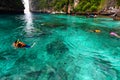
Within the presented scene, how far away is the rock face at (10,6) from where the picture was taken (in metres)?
61.0

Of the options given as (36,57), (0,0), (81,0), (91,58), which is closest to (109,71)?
(91,58)

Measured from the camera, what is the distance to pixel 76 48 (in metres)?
18.9

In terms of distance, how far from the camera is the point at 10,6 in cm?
6612

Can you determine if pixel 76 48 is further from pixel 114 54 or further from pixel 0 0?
pixel 0 0

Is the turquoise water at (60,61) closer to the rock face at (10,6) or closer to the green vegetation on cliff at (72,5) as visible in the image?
the rock face at (10,6)

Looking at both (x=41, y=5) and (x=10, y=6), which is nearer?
(x=10, y=6)

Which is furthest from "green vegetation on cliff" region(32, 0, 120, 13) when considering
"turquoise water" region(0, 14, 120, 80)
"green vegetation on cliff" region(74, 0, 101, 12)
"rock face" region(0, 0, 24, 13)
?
"turquoise water" region(0, 14, 120, 80)

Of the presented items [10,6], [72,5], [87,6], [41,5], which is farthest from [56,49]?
[41,5]

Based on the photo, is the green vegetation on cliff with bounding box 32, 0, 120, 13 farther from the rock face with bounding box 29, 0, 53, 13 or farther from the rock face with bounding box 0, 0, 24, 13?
the rock face with bounding box 0, 0, 24, 13

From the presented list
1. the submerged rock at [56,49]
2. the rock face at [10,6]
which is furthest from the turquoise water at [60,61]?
the rock face at [10,6]

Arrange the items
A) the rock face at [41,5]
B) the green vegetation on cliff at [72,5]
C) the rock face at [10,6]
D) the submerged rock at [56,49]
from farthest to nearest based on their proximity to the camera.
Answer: the rock face at [41,5] → the green vegetation on cliff at [72,5] → the rock face at [10,6] → the submerged rock at [56,49]

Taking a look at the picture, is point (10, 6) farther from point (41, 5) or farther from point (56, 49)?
point (56, 49)

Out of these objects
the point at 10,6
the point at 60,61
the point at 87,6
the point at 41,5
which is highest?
the point at 41,5

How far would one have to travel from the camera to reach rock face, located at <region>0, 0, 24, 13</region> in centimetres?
6097
